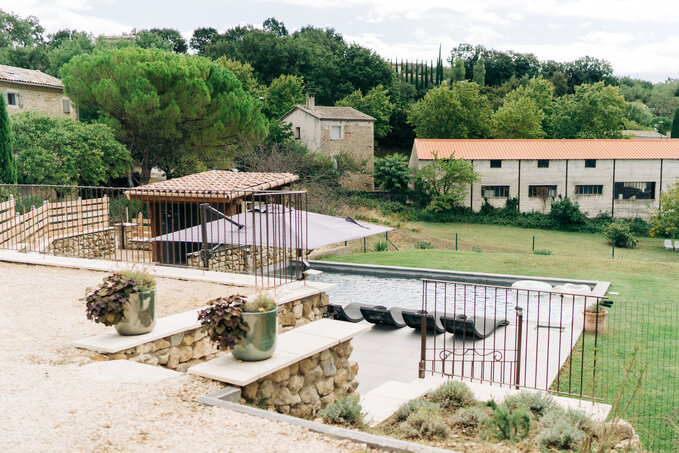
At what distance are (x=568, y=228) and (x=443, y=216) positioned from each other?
8.51 meters

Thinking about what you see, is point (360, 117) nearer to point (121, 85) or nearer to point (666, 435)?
point (121, 85)

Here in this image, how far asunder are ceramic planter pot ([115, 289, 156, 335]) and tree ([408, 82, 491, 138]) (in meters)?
47.8

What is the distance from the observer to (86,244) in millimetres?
18719

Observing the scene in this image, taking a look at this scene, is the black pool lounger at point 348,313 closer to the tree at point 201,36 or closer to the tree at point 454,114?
the tree at point 454,114

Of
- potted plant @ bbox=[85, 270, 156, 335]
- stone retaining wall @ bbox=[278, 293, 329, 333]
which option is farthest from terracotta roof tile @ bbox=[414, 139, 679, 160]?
potted plant @ bbox=[85, 270, 156, 335]

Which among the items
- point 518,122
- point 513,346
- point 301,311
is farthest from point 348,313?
point 518,122

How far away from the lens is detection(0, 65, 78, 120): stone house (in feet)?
121

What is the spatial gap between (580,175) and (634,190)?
392cm

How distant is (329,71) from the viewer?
60031mm

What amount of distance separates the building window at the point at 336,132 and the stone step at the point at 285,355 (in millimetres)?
38605

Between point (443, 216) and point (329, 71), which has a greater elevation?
point (329, 71)

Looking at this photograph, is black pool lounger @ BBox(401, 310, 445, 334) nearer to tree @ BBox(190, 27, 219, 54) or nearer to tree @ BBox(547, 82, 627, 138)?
tree @ BBox(547, 82, 627, 138)

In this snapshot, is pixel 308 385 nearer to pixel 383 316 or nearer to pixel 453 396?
pixel 453 396

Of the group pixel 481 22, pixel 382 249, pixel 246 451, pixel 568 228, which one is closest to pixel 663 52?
pixel 481 22
